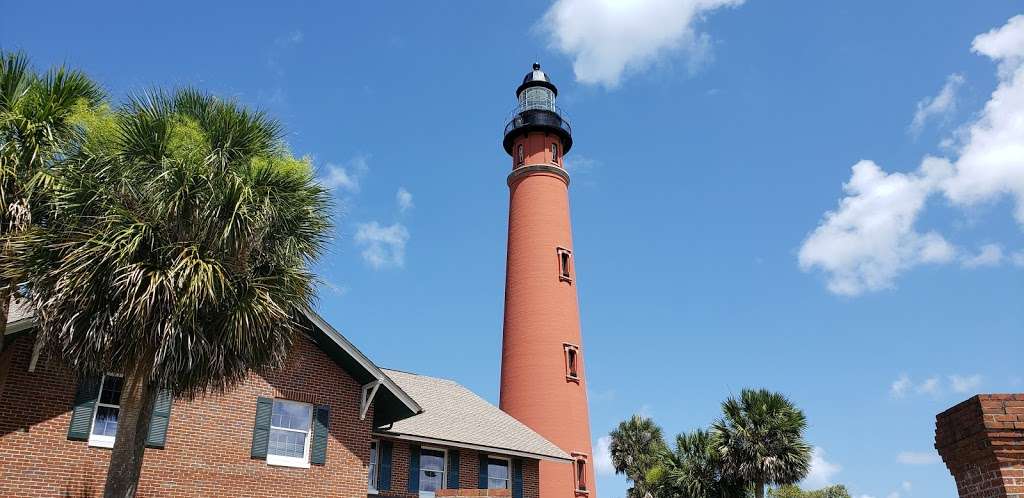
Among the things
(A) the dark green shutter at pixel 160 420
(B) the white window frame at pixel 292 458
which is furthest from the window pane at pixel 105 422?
(B) the white window frame at pixel 292 458

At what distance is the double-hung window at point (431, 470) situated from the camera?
21938mm

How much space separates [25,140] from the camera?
1241cm

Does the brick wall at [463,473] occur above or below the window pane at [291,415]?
below

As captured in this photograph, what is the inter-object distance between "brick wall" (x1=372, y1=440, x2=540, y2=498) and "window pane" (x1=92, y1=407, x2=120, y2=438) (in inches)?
284

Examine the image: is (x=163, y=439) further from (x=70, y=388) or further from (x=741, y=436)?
(x=741, y=436)

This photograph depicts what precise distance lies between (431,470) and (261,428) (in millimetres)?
5986

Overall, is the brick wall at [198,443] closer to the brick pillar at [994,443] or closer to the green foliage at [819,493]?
the brick pillar at [994,443]

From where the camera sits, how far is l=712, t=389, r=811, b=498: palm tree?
27234 millimetres

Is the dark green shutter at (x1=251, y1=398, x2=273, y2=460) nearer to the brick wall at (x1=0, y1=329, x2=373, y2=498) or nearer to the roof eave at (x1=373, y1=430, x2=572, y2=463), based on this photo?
the brick wall at (x1=0, y1=329, x2=373, y2=498)

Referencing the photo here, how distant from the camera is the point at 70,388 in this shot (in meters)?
15.9

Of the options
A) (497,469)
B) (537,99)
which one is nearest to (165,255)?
(497,469)

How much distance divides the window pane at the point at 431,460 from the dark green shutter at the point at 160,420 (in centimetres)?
759

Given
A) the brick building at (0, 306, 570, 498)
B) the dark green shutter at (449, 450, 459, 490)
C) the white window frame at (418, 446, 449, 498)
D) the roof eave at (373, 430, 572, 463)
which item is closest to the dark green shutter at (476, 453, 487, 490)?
the brick building at (0, 306, 570, 498)

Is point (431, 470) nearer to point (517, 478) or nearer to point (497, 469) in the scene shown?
point (497, 469)
